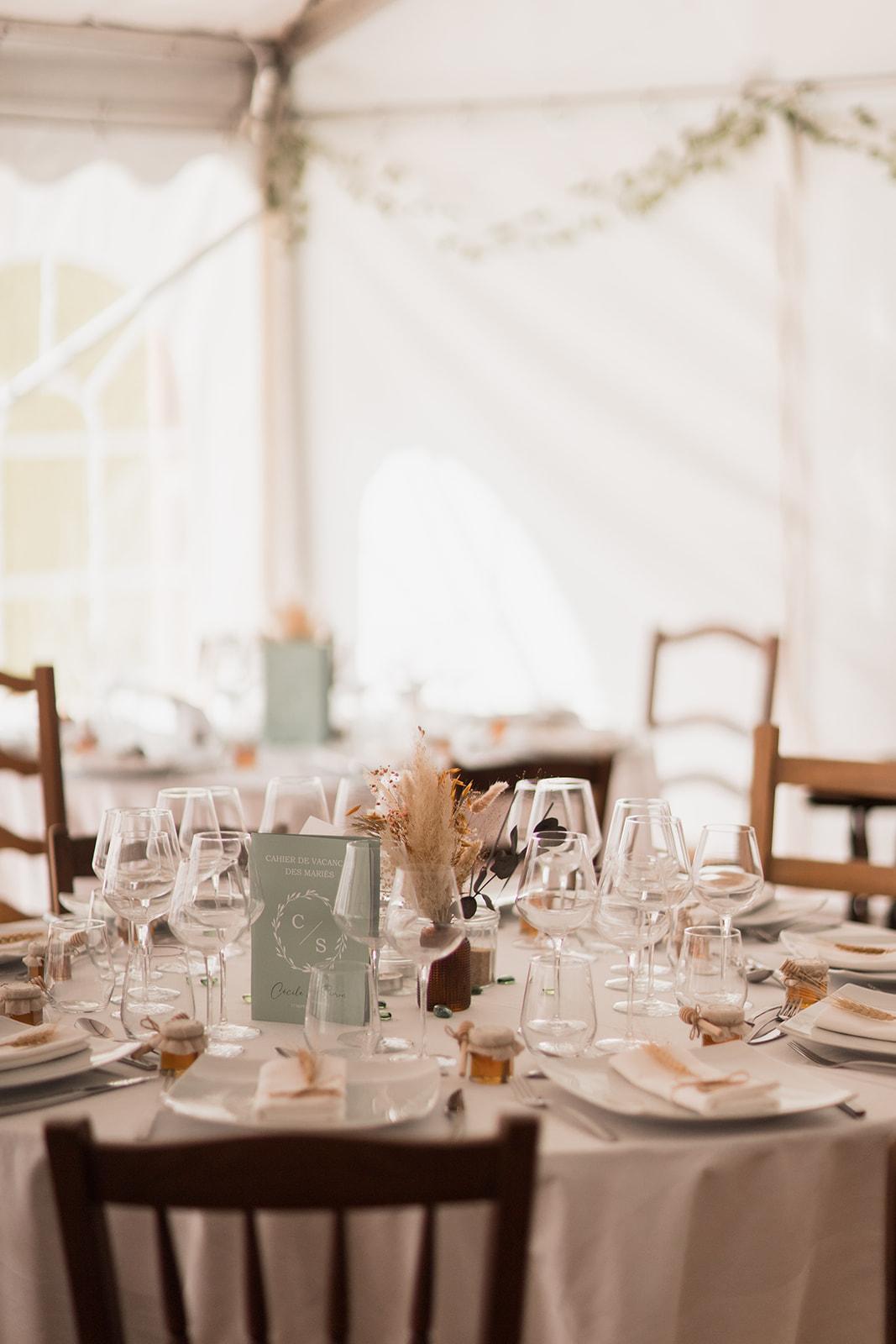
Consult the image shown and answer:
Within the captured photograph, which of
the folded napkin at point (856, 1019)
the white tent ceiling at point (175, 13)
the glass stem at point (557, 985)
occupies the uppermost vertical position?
the white tent ceiling at point (175, 13)

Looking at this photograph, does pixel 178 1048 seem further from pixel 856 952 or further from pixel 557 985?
pixel 856 952

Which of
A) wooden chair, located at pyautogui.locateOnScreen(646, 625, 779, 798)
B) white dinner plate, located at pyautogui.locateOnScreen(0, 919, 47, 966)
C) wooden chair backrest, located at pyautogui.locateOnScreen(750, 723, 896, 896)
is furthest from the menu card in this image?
wooden chair, located at pyautogui.locateOnScreen(646, 625, 779, 798)

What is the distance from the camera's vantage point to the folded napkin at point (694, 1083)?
1371mm

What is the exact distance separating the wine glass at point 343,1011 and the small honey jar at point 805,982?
54 centimetres

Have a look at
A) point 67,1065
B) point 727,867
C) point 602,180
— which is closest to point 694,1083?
point 727,867

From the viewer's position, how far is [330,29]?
20.3 ft

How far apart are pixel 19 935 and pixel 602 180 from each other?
423 centimetres

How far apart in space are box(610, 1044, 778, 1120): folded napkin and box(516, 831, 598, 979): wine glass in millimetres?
164

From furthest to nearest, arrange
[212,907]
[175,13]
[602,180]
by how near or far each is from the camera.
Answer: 1. [175,13]
2. [602,180]
3. [212,907]

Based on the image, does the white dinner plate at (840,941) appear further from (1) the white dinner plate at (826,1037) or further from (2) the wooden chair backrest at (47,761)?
(2) the wooden chair backrest at (47,761)

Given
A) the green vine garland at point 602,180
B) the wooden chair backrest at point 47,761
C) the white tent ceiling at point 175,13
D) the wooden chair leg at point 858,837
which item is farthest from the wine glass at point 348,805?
the white tent ceiling at point 175,13

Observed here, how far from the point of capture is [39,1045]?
60.1 inches

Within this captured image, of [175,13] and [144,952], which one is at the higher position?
[175,13]

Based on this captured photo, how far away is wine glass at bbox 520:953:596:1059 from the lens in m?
1.59
